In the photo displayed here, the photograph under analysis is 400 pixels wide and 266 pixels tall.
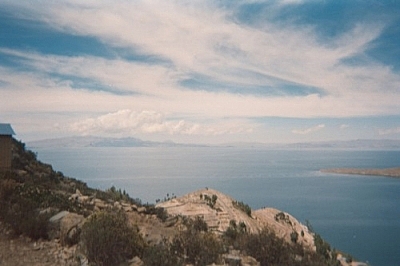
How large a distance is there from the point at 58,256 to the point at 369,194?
100m

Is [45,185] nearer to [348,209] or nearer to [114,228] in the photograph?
[114,228]

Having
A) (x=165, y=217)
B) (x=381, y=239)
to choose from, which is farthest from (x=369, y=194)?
(x=165, y=217)

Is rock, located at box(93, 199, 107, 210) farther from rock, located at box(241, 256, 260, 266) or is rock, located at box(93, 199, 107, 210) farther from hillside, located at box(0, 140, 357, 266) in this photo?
rock, located at box(241, 256, 260, 266)

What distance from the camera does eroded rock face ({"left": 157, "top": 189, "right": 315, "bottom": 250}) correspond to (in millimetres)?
21378

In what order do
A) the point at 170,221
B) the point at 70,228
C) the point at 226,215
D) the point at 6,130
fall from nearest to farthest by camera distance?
the point at 70,228 < the point at 170,221 < the point at 6,130 < the point at 226,215

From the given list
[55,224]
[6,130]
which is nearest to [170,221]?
[55,224]

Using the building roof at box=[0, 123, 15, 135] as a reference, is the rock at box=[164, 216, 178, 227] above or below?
below

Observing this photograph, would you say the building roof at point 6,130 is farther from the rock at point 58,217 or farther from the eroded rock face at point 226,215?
the eroded rock face at point 226,215

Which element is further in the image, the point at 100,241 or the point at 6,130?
the point at 6,130

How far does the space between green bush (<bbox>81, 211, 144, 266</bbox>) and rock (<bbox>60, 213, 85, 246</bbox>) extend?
0.60 metres

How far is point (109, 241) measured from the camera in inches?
294

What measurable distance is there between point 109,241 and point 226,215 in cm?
1554

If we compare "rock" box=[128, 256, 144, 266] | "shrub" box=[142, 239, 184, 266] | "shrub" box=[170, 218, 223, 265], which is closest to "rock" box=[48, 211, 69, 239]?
"rock" box=[128, 256, 144, 266]

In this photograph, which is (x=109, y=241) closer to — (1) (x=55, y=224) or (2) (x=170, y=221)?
(1) (x=55, y=224)
